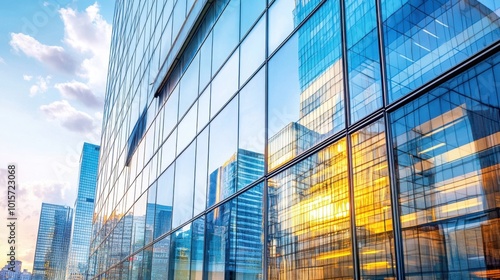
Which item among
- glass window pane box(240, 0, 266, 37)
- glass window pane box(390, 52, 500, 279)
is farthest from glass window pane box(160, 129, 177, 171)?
glass window pane box(390, 52, 500, 279)

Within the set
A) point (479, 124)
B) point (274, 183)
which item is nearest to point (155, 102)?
point (274, 183)

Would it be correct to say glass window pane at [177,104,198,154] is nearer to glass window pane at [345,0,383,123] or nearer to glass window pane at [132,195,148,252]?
glass window pane at [132,195,148,252]

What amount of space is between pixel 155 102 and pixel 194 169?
7.01 meters

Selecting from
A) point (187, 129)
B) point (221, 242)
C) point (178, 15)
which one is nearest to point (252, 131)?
point (221, 242)

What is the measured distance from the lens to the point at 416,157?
504 centimetres

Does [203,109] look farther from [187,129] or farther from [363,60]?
[363,60]

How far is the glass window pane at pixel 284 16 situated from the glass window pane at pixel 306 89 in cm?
23

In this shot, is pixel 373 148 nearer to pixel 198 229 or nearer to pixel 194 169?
pixel 198 229

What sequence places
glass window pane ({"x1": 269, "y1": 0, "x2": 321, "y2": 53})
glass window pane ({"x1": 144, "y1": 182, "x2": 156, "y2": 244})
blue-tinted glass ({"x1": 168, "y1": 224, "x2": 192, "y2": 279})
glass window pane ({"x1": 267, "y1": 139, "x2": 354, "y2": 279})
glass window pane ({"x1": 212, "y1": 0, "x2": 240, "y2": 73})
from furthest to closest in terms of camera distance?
glass window pane ({"x1": 144, "y1": 182, "x2": 156, "y2": 244})
blue-tinted glass ({"x1": 168, "y1": 224, "x2": 192, "y2": 279})
glass window pane ({"x1": 212, "y1": 0, "x2": 240, "y2": 73})
glass window pane ({"x1": 269, "y1": 0, "x2": 321, "y2": 53})
glass window pane ({"x1": 267, "y1": 139, "x2": 354, "y2": 279})

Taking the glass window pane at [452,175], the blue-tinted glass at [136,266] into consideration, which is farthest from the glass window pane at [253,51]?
the blue-tinted glass at [136,266]

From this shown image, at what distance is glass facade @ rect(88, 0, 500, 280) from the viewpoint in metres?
4.57

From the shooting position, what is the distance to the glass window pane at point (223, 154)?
10227 mm

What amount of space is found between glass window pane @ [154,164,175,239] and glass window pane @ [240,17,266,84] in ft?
17.9

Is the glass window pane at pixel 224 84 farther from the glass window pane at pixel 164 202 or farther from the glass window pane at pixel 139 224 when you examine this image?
the glass window pane at pixel 139 224
